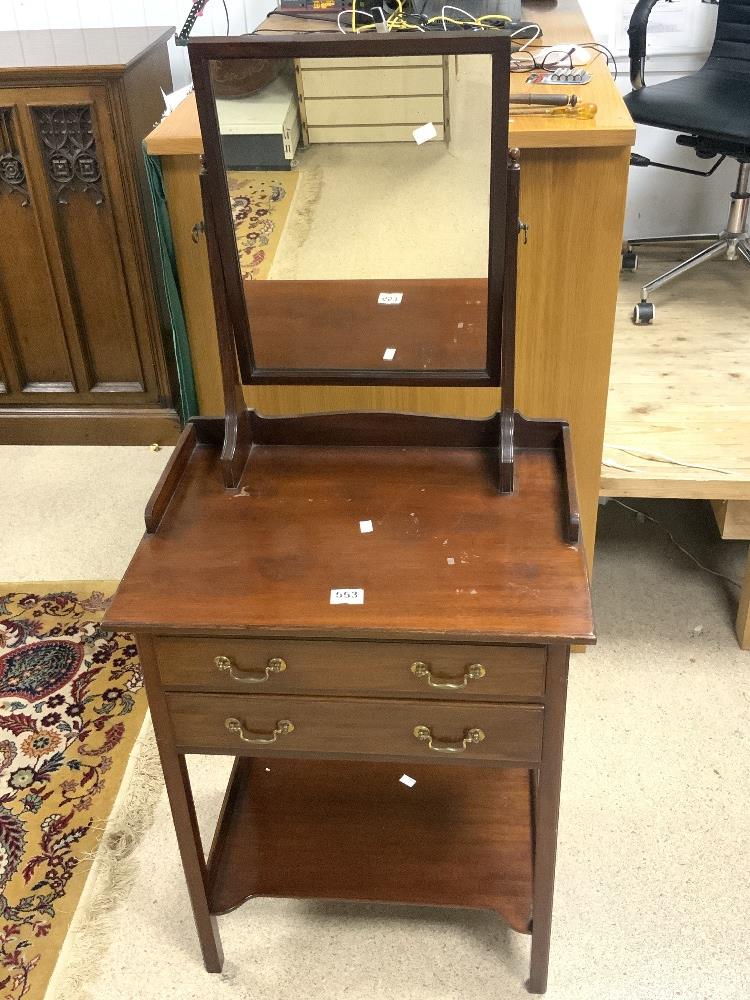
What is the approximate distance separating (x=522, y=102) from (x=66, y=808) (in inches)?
60.6

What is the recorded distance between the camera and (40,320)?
2812 millimetres

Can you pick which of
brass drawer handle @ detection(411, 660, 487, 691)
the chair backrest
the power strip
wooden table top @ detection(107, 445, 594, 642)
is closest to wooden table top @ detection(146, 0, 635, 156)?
the power strip

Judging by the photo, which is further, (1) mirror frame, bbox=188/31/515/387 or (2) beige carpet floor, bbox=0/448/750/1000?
(2) beige carpet floor, bbox=0/448/750/1000

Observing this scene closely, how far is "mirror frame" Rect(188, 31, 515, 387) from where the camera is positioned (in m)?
1.26

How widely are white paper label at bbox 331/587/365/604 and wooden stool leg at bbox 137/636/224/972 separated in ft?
0.82

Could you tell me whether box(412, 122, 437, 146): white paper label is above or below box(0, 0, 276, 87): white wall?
above

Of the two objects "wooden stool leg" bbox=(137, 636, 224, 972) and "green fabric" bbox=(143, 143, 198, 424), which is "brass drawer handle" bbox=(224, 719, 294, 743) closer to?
"wooden stool leg" bbox=(137, 636, 224, 972)

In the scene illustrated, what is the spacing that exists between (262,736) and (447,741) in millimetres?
252

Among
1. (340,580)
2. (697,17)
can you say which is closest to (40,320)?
(340,580)

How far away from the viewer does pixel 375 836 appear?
5.49 feet

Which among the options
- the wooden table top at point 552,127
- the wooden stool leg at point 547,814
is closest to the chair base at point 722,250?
the wooden table top at point 552,127

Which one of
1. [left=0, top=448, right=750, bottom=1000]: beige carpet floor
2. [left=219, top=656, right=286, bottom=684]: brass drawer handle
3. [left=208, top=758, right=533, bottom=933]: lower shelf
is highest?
[left=219, top=656, right=286, bottom=684]: brass drawer handle

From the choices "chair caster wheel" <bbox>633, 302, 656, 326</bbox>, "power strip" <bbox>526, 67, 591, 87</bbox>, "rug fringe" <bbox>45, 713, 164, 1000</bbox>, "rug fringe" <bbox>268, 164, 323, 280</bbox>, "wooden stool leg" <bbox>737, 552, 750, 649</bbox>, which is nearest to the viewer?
"rug fringe" <bbox>268, 164, 323, 280</bbox>

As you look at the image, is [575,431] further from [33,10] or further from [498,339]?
[33,10]
